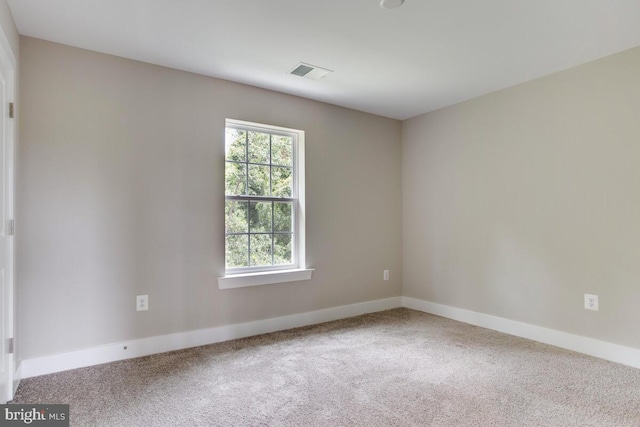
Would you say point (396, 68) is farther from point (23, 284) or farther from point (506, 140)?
point (23, 284)

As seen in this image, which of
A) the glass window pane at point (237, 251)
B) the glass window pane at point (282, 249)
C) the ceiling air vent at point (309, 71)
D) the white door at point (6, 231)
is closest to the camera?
the white door at point (6, 231)

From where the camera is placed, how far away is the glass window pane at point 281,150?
3.52 meters

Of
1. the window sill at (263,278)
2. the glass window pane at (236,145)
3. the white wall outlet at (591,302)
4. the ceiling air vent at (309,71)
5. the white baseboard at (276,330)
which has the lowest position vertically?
the white baseboard at (276,330)

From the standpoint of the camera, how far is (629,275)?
8.55ft

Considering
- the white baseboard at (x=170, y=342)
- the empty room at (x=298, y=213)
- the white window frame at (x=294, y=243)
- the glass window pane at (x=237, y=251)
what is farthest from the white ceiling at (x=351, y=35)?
the white baseboard at (x=170, y=342)

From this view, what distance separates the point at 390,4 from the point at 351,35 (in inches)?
15.9

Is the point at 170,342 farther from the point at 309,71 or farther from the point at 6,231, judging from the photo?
the point at 309,71

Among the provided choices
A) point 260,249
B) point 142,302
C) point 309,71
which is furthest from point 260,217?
point 309,71

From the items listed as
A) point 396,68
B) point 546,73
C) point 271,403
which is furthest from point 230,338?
point 546,73

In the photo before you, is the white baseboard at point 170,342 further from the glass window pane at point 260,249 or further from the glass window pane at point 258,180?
the glass window pane at point 258,180

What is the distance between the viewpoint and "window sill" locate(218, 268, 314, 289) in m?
3.11

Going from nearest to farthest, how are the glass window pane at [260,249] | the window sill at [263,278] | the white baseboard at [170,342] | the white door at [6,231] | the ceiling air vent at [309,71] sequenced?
the white door at [6,231] < the white baseboard at [170,342] < the ceiling air vent at [309,71] < the window sill at [263,278] < the glass window pane at [260,249]

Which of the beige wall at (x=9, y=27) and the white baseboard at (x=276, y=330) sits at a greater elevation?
the beige wall at (x=9, y=27)

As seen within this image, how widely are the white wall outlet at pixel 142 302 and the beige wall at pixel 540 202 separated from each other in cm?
290
